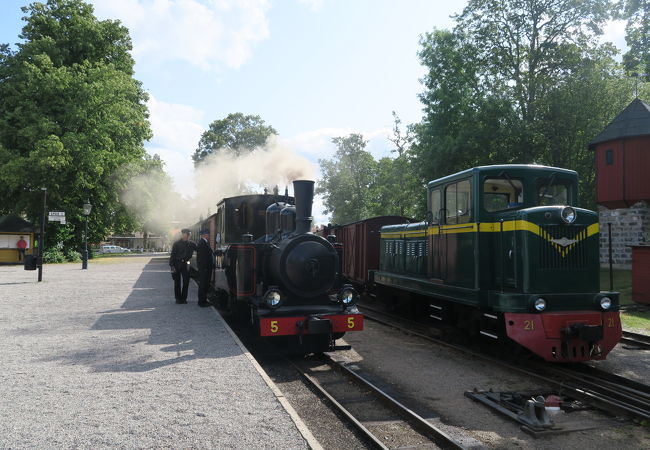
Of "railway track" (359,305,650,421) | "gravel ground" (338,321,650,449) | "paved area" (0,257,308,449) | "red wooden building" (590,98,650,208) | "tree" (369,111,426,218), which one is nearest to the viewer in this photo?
"paved area" (0,257,308,449)

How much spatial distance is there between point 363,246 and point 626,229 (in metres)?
16.6

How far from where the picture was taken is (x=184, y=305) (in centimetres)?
1277

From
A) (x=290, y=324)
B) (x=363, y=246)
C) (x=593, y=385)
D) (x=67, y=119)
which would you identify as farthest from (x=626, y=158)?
(x=67, y=119)

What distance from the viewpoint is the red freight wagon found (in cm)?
1494

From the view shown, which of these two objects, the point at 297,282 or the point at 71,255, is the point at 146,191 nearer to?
the point at 71,255

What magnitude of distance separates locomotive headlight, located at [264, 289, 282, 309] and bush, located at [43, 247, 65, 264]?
91.4ft

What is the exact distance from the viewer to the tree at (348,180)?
53750 mm

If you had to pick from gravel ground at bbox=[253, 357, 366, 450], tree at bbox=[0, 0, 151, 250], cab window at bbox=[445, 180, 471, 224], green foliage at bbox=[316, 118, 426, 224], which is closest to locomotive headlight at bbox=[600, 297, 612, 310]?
cab window at bbox=[445, 180, 471, 224]

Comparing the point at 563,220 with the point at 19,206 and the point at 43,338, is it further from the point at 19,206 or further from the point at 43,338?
the point at 19,206

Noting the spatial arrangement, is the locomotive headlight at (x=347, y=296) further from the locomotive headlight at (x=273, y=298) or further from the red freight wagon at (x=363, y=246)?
the red freight wagon at (x=363, y=246)

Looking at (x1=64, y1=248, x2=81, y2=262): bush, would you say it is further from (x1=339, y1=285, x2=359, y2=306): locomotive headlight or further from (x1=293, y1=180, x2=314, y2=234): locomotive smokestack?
(x1=339, y1=285, x2=359, y2=306): locomotive headlight

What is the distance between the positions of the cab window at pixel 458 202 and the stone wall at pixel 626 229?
18.9 meters

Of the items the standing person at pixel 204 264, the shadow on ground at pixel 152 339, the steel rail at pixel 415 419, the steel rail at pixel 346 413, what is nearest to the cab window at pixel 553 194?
the steel rail at pixel 415 419

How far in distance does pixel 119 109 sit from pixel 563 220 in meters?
29.8
